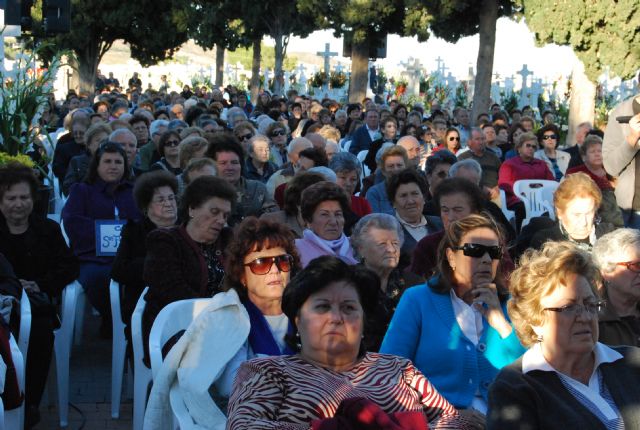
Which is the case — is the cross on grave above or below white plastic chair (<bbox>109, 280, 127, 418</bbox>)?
above

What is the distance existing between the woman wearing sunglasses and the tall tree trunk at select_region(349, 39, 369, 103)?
26.0 meters

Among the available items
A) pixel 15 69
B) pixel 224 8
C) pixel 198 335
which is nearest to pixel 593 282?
pixel 198 335

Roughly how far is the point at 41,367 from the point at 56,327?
0.29 m

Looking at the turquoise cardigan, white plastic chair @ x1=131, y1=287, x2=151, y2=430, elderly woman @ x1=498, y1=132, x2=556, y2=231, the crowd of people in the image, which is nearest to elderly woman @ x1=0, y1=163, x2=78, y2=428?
the crowd of people

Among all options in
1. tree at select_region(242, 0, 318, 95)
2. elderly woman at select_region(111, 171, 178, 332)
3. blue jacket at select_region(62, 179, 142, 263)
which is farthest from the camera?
tree at select_region(242, 0, 318, 95)

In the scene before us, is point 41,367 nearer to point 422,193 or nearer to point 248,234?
point 248,234

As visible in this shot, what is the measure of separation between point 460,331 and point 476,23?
22063mm

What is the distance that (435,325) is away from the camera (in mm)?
4652

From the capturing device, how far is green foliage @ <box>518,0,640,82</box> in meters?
18.0

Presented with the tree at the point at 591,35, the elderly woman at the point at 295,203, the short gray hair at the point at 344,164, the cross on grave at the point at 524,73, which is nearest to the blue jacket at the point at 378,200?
the short gray hair at the point at 344,164

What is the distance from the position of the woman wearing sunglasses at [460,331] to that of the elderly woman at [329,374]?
2.01 ft

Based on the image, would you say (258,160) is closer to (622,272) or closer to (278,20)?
(622,272)

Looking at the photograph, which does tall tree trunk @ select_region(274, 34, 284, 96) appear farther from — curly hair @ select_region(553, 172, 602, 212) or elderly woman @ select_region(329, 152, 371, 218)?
curly hair @ select_region(553, 172, 602, 212)

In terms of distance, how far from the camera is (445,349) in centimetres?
463
